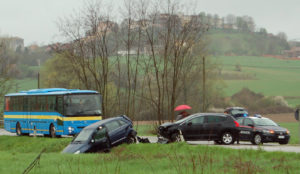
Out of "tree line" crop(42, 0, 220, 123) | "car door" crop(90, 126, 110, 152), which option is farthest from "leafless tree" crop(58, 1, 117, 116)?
"car door" crop(90, 126, 110, 152)

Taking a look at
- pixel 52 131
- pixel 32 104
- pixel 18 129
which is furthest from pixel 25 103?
pixel 52 131

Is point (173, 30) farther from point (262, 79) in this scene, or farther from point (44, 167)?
point (262, 79)

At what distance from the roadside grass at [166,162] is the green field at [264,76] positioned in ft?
252

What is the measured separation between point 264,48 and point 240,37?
1408 centimetres

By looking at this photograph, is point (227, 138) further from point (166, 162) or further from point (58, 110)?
point (166, 162)

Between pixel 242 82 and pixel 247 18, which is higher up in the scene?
pixel 247 18

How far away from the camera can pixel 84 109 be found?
36188 millimetres

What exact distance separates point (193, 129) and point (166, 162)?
1216 cm

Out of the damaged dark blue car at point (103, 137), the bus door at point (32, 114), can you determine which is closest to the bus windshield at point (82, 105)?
the bus door at point (32, 114)

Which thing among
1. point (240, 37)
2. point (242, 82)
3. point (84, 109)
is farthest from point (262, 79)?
point (84, 109)

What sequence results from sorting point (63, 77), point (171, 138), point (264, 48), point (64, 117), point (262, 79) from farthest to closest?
Result: 1. point (264, 48)
2. point (262, 79)
3. point (63, 77)
4. point (64, 117)
5. point (171, 138)

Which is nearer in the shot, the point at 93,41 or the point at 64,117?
the point at 64,117

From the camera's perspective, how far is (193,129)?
2952 cm

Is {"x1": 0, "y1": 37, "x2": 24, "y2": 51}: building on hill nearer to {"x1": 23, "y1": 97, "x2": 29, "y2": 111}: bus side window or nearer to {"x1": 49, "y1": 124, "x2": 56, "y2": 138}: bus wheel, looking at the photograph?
{"x1": 23, "y1": 97, "x2": 29, "y2": 111}: bus side window
